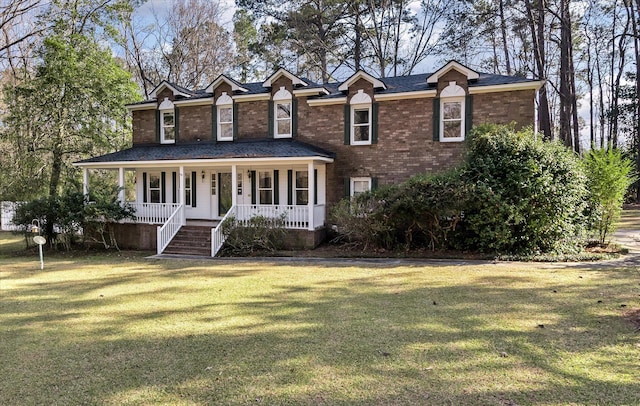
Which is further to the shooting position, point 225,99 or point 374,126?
point 225,99

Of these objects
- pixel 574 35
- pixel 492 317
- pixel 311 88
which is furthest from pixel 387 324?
pixel 574 35

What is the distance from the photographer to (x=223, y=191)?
712 inches

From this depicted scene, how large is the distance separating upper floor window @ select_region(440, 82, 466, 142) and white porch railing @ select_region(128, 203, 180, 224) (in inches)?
421

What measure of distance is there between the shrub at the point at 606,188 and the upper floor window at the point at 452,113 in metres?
4.41

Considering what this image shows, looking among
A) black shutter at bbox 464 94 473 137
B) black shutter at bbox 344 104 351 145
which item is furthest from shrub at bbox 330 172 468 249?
black shutter at bbox 344 104 351 145

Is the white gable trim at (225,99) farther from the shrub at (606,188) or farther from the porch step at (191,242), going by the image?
the shrub at (606,188)

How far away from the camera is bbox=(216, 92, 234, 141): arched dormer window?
18219 millimetres

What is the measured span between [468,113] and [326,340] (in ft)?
40.1

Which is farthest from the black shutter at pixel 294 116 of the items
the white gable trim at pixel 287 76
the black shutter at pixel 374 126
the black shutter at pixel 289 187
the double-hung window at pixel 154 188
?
the double-hung window at pixel 154 188

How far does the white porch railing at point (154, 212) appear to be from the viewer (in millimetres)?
15938

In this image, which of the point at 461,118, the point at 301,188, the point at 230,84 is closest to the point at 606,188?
the point at 461,118

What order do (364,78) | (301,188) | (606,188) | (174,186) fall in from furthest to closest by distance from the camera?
(174,186)
(301,188)
(364,78)
(606,188)

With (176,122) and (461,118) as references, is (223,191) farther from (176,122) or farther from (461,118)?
(461,118)

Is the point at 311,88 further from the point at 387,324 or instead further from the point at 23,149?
the point at 23,149
